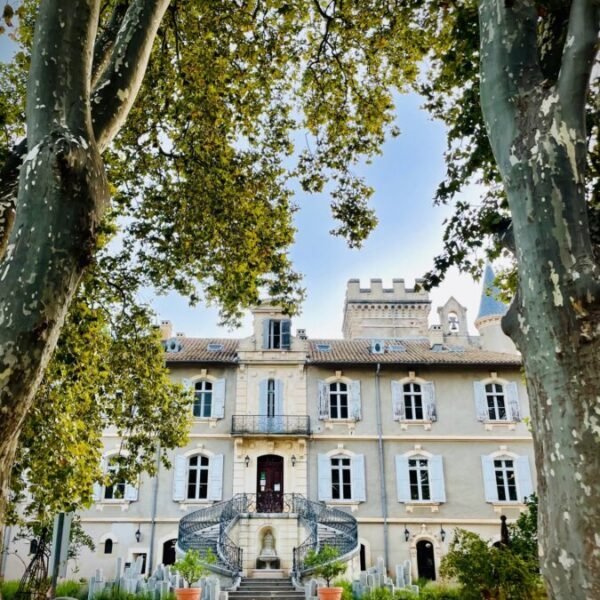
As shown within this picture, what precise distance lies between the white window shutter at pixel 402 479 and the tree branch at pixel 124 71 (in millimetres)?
19208

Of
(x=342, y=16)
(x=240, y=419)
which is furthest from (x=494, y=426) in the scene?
(x=342, y=16)

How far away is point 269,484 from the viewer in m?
21.6

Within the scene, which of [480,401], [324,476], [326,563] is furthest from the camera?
[480,401]

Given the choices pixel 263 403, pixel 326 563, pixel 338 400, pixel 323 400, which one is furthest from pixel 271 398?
pixel 326 563

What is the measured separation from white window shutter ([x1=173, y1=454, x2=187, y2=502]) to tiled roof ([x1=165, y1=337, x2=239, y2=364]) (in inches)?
145

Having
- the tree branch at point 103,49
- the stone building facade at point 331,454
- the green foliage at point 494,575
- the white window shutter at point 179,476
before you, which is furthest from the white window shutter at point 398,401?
the tree branch at point 103,49

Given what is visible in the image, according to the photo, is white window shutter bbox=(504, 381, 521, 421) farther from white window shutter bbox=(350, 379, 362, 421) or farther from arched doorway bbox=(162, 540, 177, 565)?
arched doorway bbox=(162, 540, 177, 565)

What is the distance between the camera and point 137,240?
10383 millimetres

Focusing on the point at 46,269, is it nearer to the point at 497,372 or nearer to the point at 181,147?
the point at 181,147

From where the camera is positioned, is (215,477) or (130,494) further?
(215,477)

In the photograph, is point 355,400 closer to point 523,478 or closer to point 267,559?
point 267,559

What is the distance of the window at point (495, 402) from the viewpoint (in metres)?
22.5

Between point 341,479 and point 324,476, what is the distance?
67 centimetres

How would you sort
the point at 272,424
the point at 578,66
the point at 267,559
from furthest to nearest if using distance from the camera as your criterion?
the point at 272,424 → the point at 267,559 → the point at 578,66
